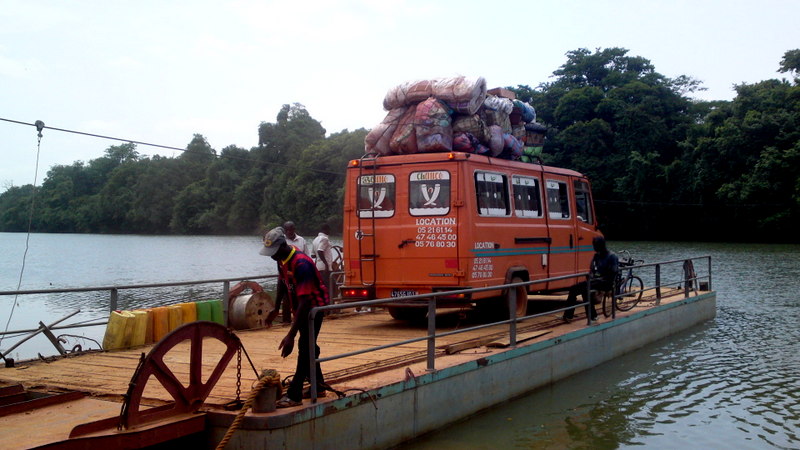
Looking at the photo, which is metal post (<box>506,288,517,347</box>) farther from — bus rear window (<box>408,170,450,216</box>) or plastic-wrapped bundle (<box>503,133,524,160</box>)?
plastic-wrapped bundle (<box>503,133,524,160</box>)

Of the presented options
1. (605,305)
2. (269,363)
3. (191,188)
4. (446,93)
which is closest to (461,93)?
(446,93)

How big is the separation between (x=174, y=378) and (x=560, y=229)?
8.65 m

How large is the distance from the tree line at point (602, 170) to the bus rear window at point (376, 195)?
32.3 m

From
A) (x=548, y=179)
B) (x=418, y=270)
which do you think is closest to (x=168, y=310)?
(x=418, y=270)

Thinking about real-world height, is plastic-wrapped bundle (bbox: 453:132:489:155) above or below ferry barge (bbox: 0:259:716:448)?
above

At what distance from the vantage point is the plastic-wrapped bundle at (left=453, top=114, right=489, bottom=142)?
36.4ft

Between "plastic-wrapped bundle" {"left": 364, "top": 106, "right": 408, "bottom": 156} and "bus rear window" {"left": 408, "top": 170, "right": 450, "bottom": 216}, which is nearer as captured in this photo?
"bus rear window" {"left": 408, "top": 170, "right": 450, "bottom": 216}

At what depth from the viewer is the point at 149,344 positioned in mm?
9352

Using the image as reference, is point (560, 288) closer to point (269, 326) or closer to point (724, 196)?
point (269, 326)

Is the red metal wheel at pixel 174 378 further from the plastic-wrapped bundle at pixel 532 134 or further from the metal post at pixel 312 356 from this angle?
the plastic-wrapped bundle at pixel 532 134

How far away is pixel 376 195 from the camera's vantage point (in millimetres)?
11008

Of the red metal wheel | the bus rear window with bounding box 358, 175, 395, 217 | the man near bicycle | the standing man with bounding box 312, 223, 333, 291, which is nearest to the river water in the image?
the man near bicycle

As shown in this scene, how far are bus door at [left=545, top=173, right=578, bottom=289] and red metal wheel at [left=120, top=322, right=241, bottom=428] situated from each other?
7.40 m

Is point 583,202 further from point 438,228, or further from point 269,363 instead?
point 269,363
